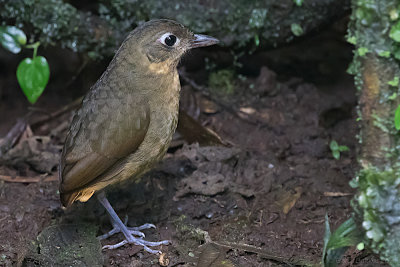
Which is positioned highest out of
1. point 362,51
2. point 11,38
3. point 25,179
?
point 362,51

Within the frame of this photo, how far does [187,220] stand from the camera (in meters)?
3.86

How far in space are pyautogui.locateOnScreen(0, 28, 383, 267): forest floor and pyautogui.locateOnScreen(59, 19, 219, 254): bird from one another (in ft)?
0.92

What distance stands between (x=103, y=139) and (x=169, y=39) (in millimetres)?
803

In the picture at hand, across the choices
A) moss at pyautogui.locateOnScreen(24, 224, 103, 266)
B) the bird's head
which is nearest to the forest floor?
moss at pyautogui.locateOnScreen(24, 224, 103, 266)

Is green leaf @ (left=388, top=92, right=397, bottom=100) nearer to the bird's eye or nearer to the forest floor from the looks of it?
the forest floor

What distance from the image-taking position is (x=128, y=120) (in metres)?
3.52

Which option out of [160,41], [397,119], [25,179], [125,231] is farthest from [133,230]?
[397,119]

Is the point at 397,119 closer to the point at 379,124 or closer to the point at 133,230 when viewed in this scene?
the point at 379,124

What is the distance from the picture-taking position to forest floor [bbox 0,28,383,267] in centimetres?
349

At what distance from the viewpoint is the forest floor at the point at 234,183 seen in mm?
3486

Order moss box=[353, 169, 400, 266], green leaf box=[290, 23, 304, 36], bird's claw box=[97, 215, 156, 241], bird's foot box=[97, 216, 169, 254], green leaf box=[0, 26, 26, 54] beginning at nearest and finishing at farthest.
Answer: moss box=[353, 169, 400, 266] < bird's foot box=[97, 216, 169, 254] < bird's claw box=[97, 215, 156, 241] < green leaf box=[0, 26, 26, 54] < green leaf box=[290, 23, 304, 36]

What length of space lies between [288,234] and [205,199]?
72cm

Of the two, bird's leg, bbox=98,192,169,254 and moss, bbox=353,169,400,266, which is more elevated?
moss, bbox=353,169,400,266

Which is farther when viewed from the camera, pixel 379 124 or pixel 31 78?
pixel 31 78
